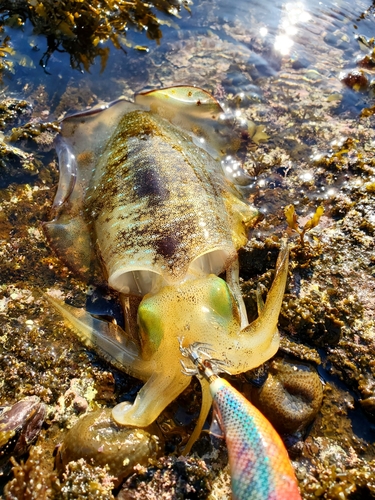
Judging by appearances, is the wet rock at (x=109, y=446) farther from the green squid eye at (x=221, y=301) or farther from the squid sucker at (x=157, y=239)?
the green squid eye at (x=221, y=301)

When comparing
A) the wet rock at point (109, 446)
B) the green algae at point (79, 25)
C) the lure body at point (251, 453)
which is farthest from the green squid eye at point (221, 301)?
the green algae at point (79, 25)

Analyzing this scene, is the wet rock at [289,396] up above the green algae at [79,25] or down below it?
below

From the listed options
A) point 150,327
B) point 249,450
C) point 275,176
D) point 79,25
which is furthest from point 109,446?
point 79,25

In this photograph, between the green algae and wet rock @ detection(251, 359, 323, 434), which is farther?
the green algae

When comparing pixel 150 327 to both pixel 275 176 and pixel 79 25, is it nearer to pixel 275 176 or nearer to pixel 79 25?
pixel 275 176

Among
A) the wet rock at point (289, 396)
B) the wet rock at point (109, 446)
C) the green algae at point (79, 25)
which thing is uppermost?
the green algae at point (79, 25)

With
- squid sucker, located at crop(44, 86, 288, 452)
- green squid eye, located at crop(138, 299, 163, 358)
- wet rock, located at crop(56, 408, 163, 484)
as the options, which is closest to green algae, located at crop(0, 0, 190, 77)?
squid sucker, located at crop(44, 86, 288, 452)

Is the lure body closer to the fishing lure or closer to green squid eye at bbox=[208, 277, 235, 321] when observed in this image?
the fishing lure

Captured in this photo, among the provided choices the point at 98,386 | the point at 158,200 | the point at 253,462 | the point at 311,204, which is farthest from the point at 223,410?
the point at 311,204
